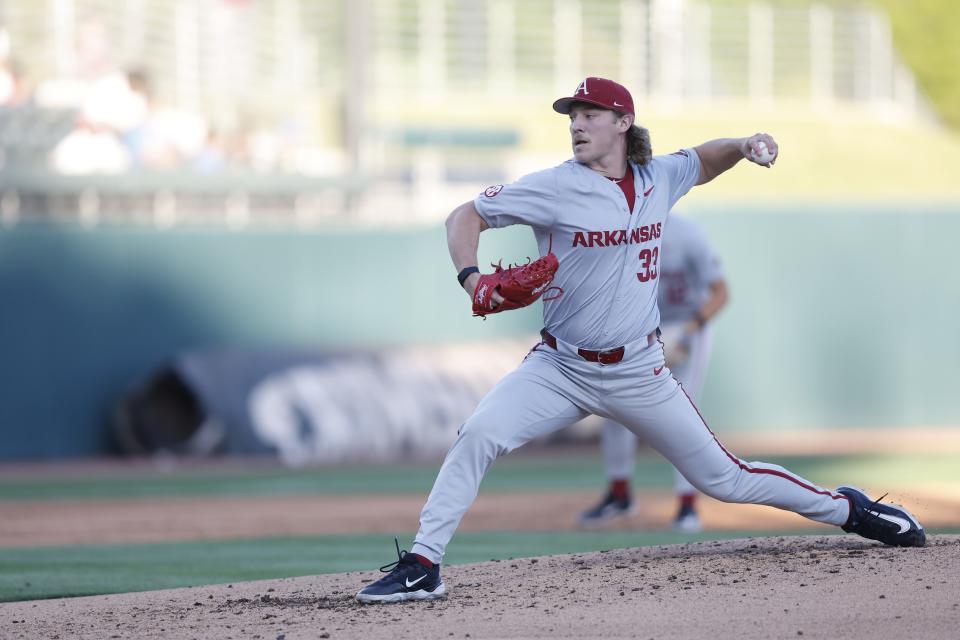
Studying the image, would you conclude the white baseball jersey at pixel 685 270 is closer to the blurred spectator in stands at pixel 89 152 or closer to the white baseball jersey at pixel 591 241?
the white baseball jersey at pixel 591 241

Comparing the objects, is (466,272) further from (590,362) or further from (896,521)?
(896,521)

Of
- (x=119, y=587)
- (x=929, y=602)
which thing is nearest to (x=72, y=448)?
(x=119, y=587)

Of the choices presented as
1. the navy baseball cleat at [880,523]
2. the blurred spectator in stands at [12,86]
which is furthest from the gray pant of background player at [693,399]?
the blurred spectator in stands at [12,86]

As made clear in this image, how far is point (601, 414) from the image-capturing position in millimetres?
4812

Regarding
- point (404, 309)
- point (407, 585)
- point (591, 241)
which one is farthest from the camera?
point (404, 309)

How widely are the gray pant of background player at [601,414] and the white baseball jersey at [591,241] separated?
0.09 meters

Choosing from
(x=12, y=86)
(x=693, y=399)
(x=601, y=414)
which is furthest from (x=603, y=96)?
(x=12, y=86)

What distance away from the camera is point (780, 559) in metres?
4.99

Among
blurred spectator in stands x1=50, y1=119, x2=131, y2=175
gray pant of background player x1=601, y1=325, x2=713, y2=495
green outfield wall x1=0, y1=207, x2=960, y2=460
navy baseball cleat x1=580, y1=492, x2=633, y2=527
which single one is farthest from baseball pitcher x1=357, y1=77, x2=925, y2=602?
blurred spectator in stands x1=50, y1=119, x2=131, y2=175

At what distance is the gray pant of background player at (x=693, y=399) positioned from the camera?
7660 mm

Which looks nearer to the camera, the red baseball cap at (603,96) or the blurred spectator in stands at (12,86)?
the red baseball cap at (603,96)

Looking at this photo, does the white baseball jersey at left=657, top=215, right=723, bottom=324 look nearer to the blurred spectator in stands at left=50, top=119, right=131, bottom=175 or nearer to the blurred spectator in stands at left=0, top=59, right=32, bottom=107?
the blurred spectator in stands at left=50, top=119, right=131, bottom=175

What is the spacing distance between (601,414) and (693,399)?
2.62 meters

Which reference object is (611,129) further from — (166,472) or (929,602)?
(166,472)
